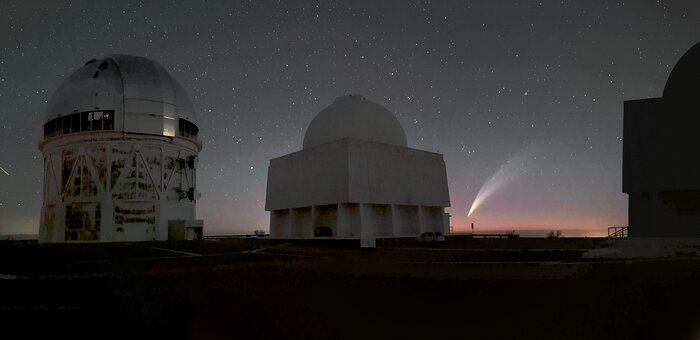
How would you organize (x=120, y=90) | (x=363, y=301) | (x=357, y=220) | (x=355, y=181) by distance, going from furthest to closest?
(x=120, y=90), (x=357, y=220), (x=355, y=181), (x=363, y=301)

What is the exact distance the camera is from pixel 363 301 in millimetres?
10180

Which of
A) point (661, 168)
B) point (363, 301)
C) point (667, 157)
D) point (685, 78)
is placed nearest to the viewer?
point (363, 301)

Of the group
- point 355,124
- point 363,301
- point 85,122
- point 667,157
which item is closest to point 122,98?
point 85,122

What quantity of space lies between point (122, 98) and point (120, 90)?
0.73m

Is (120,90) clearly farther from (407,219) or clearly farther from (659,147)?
(659,147)

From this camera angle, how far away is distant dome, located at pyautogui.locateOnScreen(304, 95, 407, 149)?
1471 inches

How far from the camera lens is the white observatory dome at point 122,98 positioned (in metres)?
41.2

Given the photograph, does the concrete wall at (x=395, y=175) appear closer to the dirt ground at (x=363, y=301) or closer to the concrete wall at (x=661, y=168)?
the concrete wall at (x=661, y=168)

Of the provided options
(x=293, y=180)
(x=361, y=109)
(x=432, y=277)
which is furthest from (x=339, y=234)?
(x=432, y=277)

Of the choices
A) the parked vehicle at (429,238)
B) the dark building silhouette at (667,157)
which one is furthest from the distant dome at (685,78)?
the parked vehicle at (429,238)

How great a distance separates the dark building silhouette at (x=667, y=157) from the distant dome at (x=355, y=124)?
17.8 m

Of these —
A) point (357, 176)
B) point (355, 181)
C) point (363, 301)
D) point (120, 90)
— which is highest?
point (120, 90)

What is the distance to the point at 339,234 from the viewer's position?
109ft

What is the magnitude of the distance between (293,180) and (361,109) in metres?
7.80
